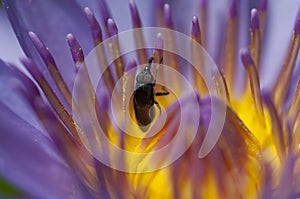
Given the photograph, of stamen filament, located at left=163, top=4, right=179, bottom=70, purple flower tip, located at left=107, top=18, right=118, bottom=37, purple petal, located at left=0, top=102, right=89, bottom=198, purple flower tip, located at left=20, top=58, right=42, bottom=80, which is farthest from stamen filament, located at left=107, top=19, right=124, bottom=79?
purple petal, located at left=0, top=102, right=89, bottom=198

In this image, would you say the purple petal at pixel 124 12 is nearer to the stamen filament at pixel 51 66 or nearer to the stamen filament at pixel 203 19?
the stamen filament at pixel 203 19

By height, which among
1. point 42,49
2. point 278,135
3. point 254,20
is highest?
point 42,49

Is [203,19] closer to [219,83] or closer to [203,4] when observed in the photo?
[203,4]

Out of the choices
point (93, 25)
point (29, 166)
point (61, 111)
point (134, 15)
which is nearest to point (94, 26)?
point (93, 25)

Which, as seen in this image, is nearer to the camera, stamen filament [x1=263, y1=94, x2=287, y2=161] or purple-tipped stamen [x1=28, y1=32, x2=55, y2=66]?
stamen filament [x1=263, y1=94, x2=287, y2=161]

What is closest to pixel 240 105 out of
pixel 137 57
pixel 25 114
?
pixel 137 57

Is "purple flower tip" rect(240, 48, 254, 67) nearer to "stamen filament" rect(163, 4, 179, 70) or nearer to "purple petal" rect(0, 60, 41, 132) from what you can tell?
"stamen filament" rect(163, 4, 179, 70)

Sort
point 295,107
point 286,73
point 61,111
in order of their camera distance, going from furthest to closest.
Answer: point 286,73
point 295,107
point 61,111
